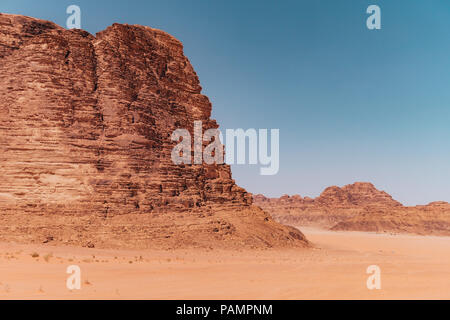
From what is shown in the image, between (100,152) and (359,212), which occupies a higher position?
(100,152)

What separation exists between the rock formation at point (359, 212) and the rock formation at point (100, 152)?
72964 mm

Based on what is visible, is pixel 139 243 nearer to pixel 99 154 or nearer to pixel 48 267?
pixel 99 154

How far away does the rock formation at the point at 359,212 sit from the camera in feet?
317

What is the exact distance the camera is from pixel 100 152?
28.7 metres

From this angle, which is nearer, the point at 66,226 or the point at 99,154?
the point at 66,226

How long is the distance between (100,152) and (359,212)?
108 meters

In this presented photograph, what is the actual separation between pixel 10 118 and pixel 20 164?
13.1 ft

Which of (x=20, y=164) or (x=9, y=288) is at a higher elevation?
(x=20, y=164)

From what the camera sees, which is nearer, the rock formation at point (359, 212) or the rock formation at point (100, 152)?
the rock formation at point (100, 152)

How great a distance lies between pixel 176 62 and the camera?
38.0 metres

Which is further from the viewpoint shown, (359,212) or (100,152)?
(359,212)

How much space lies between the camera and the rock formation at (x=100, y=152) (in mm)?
25203

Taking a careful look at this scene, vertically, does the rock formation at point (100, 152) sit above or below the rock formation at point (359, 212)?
above

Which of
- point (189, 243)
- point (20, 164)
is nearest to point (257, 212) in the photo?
point (189, 243)
